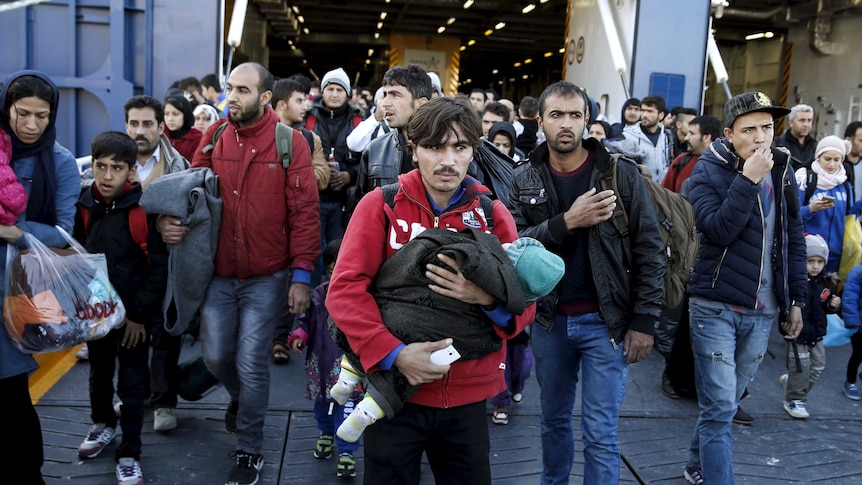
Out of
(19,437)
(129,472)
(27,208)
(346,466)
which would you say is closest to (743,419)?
(346,466)

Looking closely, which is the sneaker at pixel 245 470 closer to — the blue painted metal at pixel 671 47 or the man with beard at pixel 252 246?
the man with beard at pixel 252 246

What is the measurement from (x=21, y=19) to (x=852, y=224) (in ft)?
28.0

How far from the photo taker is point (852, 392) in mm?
5781

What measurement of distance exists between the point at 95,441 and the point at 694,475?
11.3 feet

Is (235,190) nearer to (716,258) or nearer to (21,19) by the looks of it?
(716,258)

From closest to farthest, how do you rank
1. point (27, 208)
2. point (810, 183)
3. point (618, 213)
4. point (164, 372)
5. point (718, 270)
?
1. point (618, 213)
2. point (27, 208)
3. point (718, 270)
4. point (164, 372)
5. point (810, 183)

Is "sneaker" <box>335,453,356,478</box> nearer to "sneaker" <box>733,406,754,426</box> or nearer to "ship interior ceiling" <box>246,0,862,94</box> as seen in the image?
"sneaker" <box>733,406,754,426</box>

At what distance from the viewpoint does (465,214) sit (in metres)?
2.61

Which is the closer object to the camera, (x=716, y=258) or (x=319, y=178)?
(x=716, y=258)

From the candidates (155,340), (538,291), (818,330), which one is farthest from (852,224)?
(155,340)

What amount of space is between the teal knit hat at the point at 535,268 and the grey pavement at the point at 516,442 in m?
2.08

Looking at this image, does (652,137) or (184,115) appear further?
(652,137)

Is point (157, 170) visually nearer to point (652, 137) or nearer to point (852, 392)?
point (852, 392)

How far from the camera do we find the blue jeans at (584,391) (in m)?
3.33
